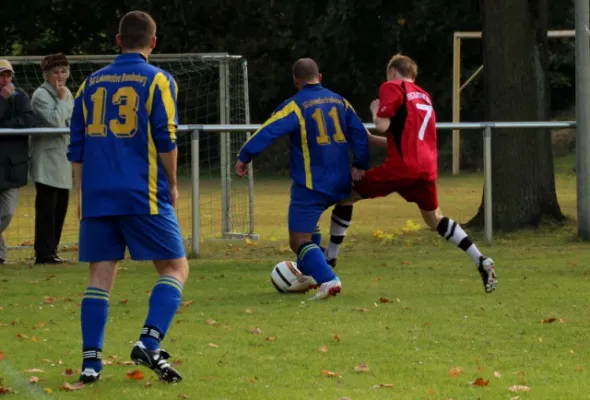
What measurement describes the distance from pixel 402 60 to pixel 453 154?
709 inches

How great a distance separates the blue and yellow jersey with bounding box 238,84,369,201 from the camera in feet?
34.9

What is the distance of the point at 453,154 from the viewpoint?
2881cm

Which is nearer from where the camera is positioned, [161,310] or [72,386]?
[72,386]

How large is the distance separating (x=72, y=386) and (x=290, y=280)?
13.0ft

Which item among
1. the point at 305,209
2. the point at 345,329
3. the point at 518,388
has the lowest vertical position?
the point at 345,329

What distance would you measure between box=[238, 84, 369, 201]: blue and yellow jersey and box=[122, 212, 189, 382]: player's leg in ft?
10.3

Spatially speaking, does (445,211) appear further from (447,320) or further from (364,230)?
(447,320)

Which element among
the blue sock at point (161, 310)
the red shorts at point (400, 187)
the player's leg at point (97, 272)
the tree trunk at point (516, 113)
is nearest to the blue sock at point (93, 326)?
the player's leg at point (97, 272)

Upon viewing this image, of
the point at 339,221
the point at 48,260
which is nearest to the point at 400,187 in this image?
the point at 339,221

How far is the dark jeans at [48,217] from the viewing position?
13.6 m

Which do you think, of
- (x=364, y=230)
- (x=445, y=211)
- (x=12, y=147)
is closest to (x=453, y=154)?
(x=445, y=211)

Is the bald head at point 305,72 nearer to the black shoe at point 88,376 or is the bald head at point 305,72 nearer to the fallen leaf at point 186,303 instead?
the fallen leaf at point 186,303

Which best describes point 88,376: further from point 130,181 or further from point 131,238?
point 130,181

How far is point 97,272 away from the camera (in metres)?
7.43
